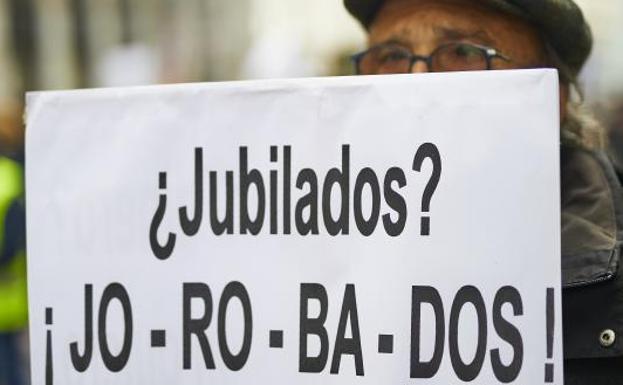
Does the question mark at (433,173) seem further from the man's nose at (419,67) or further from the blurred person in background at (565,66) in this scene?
the man's nose at (419,67)

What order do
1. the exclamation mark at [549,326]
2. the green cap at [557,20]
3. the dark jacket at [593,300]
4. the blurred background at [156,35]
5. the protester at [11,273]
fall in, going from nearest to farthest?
the exclamation mark at [549,326] → the dark jacket at [593,300] → the green cap at [557,20] → the protester at [11,273] → the blurred background at [156,35]

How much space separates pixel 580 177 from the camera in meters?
1.87

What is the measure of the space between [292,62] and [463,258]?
5.32 m

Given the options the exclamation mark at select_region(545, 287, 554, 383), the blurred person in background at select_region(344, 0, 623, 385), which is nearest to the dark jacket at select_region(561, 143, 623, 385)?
the blurred person in background at select_region(344, 0, 623, 385)

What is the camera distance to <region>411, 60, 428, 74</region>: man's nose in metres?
1.88

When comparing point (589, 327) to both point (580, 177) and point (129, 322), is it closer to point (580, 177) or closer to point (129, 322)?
point (580, 177)

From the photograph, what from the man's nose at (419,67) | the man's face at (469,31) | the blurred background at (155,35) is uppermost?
the blurred background at (155,35)

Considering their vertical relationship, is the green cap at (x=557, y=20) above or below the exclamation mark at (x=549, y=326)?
above

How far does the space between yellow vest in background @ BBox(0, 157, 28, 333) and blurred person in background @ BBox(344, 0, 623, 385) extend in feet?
9.37

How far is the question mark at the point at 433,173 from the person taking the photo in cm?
145

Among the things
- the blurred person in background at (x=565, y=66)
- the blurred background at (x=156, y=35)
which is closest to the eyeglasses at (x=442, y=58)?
the blurred person in background at (x=565, y=66)

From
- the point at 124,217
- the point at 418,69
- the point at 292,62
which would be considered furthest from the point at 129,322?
the point at 292,62

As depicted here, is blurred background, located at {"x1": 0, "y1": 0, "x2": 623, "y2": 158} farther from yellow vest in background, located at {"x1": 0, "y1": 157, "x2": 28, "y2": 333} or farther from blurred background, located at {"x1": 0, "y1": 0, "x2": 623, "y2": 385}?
yellow vest in background, located at {"x1": 0, "y1": 157, "x2": 28, "y2": 333}

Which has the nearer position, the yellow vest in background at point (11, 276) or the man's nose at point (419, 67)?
the man's nose at point (419, 67)
